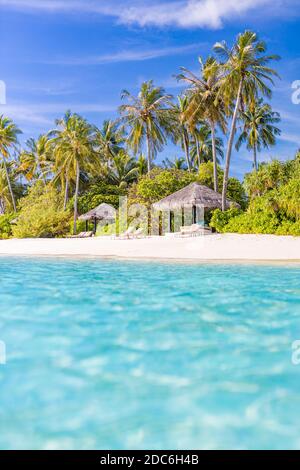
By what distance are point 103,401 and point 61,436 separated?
551 mm

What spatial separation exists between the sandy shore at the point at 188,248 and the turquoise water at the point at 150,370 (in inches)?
252

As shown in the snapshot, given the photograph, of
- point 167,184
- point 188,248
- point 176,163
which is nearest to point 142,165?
point 176,163

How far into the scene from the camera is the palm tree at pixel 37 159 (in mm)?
39906

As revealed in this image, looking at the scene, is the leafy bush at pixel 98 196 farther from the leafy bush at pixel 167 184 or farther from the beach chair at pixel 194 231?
the beach chair at pixel 194 231

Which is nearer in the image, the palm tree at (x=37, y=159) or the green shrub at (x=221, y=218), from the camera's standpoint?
the green shrub at (x=221, y=218)

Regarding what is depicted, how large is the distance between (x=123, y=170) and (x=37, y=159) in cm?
897

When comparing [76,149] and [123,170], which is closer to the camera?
[76,149]

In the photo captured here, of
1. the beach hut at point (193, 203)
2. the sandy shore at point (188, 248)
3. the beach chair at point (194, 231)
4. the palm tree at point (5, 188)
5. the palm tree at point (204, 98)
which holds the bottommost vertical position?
the sandy shore at point (188, 248)

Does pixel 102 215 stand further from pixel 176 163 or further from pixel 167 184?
pixel 176 163

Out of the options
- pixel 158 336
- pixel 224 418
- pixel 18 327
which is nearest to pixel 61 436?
pixel 224 418

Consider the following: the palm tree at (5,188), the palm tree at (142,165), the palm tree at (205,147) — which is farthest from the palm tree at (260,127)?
the palm tree at (5,188)

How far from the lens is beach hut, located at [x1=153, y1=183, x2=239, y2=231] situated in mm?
23109

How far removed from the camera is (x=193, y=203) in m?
22.9

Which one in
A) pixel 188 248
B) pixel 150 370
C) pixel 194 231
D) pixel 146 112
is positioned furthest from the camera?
pixel 146 112
